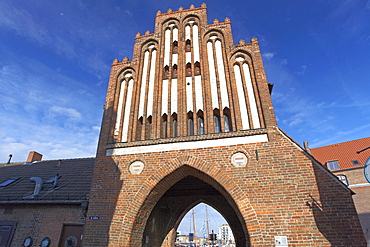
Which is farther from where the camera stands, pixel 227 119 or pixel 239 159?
pixel 227 119

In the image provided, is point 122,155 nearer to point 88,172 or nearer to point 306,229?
point 88,172

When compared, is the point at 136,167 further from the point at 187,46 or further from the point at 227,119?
the point at 187,46

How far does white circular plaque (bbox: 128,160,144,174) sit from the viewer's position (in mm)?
7422

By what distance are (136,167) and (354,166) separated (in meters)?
23.7

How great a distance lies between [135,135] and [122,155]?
864 millimetres

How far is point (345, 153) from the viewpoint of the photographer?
946 inches

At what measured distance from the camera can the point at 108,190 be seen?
7281 millimetres

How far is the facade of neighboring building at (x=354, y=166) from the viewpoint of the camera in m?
20.2

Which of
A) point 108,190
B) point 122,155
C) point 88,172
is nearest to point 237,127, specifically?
point 122,155

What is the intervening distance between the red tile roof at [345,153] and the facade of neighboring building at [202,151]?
18.9 metres

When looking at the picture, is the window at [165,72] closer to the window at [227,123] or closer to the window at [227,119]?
the window at [227,119]

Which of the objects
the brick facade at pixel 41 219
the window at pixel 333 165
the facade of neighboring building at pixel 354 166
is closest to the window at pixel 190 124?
the brick facade at pixel 41 219

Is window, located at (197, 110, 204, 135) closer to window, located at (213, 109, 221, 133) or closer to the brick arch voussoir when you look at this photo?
window, located at (213, 109, 221, 133)

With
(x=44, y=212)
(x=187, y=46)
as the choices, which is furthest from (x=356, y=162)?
(x=44, y=212)
